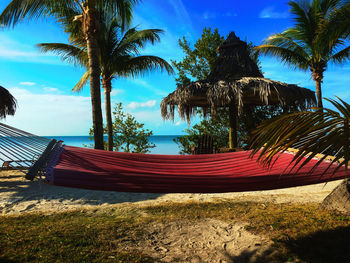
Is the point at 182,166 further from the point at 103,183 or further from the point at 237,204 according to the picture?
the point at 237,204

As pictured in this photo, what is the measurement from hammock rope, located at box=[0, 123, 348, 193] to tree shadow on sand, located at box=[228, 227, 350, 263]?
52 centimetres

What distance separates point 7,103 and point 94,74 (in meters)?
2.75

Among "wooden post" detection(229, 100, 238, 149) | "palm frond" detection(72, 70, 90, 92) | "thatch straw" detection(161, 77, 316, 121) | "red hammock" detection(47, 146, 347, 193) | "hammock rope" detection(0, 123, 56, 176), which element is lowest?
"red hammock" detection(47, 146, 347, 193)

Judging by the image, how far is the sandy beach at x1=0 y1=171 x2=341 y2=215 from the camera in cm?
349

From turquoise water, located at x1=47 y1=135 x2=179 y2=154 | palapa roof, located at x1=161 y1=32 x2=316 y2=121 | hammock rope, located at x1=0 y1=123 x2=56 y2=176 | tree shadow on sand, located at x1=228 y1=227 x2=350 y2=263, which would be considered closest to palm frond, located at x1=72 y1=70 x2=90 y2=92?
palapa roof, located at x1=161 y1=32 x2=316 y2=121

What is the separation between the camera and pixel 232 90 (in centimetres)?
515

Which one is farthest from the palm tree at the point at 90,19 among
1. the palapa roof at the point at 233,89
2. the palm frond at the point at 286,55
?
the palm frond at the point at 286,55

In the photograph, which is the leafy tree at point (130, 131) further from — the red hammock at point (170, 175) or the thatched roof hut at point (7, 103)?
the red hammock at point (170, 175)

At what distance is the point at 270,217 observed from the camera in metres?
2.79

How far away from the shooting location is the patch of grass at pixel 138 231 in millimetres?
2012

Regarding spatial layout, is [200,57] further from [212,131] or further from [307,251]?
[307,251]

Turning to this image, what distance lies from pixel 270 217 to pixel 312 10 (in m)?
6.50

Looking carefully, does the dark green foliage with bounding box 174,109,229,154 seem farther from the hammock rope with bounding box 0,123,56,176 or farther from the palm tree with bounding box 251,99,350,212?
the palm tree with bounding box 251,99,350,212

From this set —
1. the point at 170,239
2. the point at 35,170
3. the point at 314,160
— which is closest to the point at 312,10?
the point at 314,160
